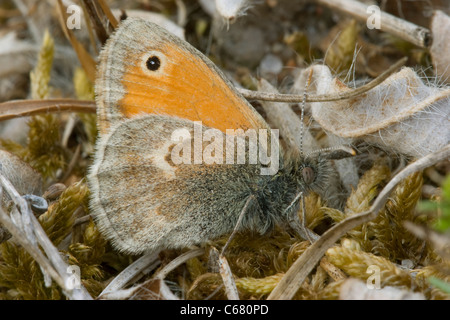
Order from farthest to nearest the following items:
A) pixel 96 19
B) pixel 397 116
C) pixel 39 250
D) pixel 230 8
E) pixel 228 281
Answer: pixel 96 19
pixel 230 8
pixel 397 116
pixel 228 281
pixel 39 250

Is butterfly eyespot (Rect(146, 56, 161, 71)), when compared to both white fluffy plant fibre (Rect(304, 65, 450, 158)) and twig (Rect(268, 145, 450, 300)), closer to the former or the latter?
white fluffy plant fibre (Rect(304, 65, 450, 158))

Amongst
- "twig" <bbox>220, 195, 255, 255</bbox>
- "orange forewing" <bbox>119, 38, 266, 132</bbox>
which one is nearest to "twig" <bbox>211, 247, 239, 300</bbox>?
"twig" <bbox>220, 195, 255, 255</bbox>

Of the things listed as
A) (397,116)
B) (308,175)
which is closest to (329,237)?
(308,175)

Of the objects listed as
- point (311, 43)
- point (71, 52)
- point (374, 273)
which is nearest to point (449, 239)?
point (374, 273)

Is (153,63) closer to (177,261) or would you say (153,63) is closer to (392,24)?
(177,261)

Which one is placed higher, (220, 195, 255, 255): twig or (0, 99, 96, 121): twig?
(0, 99, 96, 121): twig

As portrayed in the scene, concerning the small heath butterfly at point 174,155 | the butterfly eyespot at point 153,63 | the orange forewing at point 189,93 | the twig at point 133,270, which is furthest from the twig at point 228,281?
the butterfly eyespot at point 153,63

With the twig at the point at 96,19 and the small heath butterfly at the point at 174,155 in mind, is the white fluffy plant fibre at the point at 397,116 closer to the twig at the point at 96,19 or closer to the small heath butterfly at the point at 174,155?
the small heath butterfly at the point at 174,155
